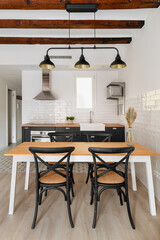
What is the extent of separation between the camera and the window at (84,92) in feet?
16.4

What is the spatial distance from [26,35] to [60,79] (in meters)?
1.58

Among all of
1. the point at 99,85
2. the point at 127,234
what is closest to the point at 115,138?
the point at 99,85

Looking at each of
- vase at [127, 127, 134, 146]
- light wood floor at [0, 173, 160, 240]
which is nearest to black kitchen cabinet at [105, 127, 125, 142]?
light wood floor at [0, 173, 160, 240]

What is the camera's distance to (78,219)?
1947 mm

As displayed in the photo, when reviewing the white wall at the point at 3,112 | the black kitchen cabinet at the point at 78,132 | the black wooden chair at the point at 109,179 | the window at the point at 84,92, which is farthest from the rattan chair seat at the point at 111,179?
the white wall at the point at 3,112

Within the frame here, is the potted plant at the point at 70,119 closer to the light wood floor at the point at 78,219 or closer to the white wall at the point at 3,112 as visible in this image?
the light wood floor at the point at 78,219

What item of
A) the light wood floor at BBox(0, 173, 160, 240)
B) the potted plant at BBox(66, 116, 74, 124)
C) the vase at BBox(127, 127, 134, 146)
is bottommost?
the light wood floor at BBox(0, 173, 160, 240)

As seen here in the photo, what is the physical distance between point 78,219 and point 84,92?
145 inches

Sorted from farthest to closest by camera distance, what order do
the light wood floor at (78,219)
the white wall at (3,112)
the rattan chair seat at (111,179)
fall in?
the white wall at (3,112) < the rattan chair seat at (111,179) < the light wood floor at (78,219)

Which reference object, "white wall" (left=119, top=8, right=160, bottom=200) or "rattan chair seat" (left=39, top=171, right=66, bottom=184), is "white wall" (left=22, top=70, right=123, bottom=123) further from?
"rattan chair seat" (left=39, top=171, right=66, bottom=184)

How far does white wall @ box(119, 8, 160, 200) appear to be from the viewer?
2479mm

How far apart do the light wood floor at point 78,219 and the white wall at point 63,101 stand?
8.68ft

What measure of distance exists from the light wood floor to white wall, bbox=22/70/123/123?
2.65m

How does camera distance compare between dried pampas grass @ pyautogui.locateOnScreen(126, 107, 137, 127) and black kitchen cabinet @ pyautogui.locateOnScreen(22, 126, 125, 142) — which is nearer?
dried pampas grass @ pyautogui.locateOnScreen(126, 107, 137, 127)
